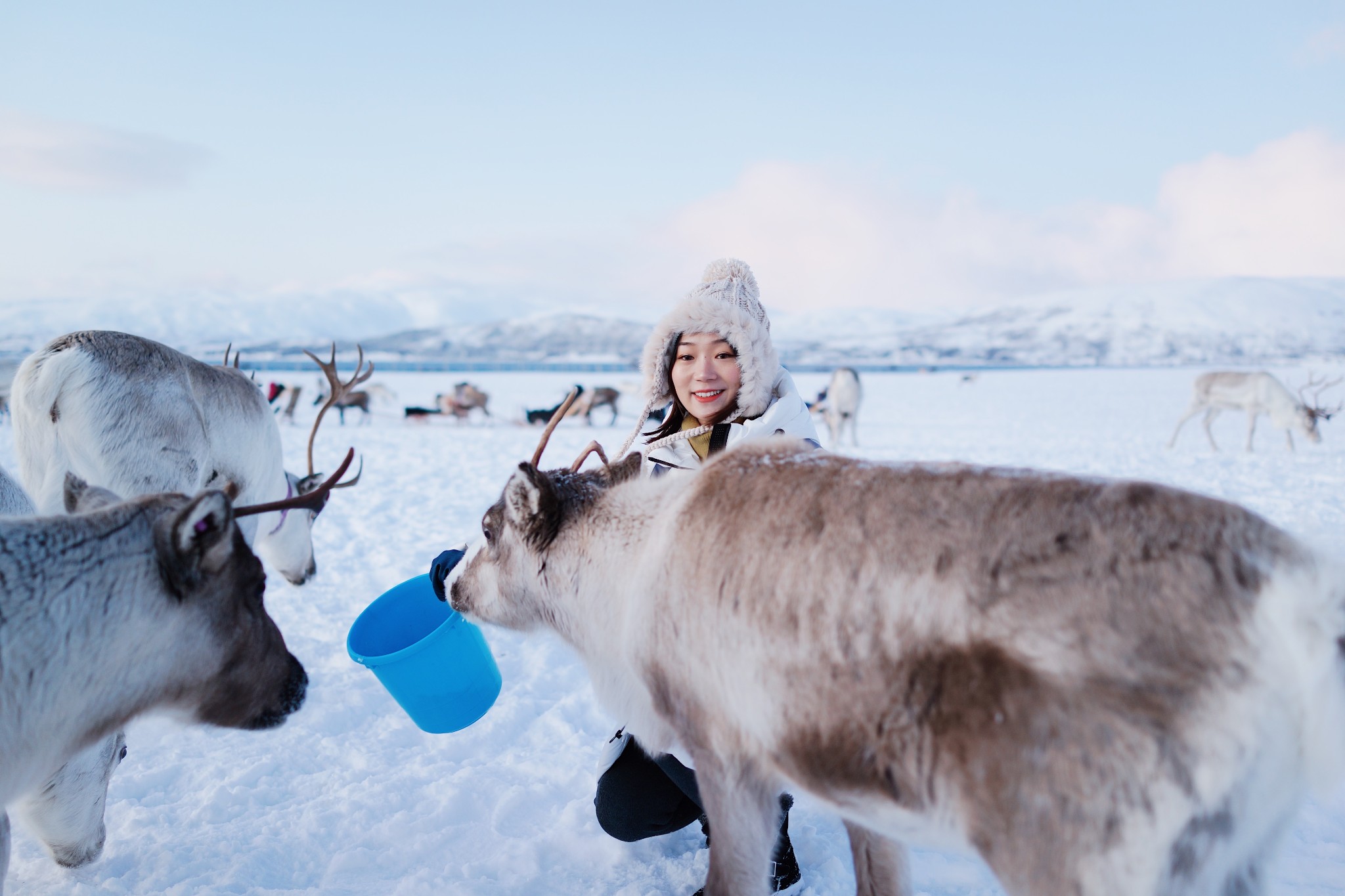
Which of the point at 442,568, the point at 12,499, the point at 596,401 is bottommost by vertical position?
the point at 596,401

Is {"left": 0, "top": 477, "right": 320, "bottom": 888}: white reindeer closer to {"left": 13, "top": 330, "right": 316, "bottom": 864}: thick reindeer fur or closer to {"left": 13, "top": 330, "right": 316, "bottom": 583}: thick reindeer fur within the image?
{"left": 13, "top": 330, "right": 316, "bottom": 864}: thick reindeer fur

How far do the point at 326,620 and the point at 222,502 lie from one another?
3698 mm

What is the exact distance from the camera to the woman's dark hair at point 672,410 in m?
2.91

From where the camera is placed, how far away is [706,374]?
281 centimetres

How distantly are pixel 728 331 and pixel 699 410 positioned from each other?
348 mm

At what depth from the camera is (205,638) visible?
1.98 m

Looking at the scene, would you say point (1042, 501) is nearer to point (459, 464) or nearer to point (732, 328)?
point (732, 328)

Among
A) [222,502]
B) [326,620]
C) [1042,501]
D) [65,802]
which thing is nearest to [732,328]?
[1042,501]

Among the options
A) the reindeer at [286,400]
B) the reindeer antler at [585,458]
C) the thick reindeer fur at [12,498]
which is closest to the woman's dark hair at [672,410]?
the reindeer antler at [585,458]

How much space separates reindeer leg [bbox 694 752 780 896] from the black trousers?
0.68 m

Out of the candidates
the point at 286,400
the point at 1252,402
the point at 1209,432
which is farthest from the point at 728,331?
the point at 286,400

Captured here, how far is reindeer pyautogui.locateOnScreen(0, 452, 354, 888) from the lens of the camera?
5.56 ft

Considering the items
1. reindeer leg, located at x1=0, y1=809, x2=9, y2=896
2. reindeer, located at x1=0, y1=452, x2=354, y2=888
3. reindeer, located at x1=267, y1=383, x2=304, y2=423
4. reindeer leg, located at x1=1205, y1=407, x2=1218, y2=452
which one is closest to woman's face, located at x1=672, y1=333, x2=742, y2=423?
reindeer, located at x1=0, y1=452, x2=354, y2=888

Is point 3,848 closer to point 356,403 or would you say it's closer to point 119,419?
point 119,419
